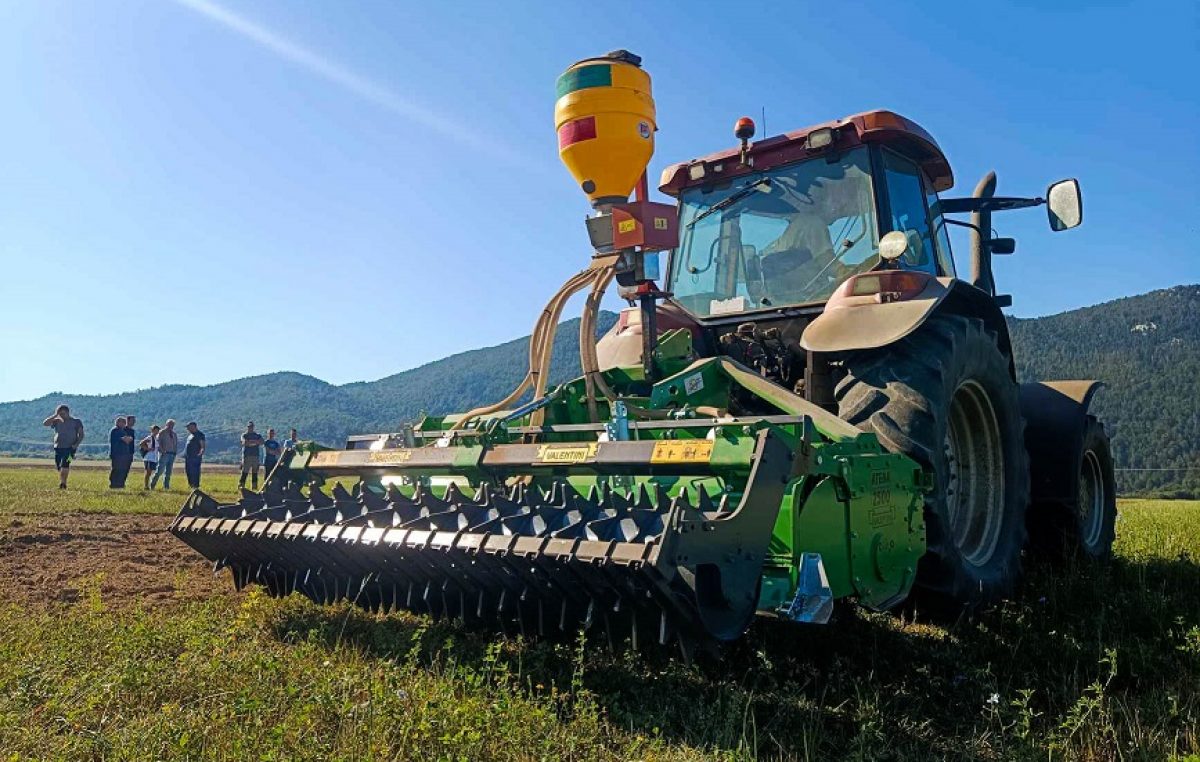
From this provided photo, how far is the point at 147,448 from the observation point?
1520 centimetres

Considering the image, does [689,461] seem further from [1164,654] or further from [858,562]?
[1164,654]

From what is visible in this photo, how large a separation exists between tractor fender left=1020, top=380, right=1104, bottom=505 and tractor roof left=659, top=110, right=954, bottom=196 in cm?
165

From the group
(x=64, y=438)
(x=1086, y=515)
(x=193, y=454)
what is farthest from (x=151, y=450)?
(x=1086, y=515)

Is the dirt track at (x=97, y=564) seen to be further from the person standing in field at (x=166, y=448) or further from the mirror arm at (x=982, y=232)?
the person standing in field at (x=166, y=448)

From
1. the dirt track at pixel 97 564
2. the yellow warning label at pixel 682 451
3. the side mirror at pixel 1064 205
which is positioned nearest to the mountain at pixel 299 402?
the dirt track at pixel 97 564

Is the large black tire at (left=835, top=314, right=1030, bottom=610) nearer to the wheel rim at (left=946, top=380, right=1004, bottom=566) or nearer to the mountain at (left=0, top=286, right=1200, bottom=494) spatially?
the wheel rim at (left=946, top=380, right=1004, bottom=566)

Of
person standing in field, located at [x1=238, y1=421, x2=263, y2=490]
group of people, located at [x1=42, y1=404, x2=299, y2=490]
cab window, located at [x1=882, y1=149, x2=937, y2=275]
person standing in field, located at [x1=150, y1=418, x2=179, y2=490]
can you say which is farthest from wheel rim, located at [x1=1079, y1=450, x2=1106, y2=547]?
person standing in field, located at [x1=150, y1=418, x2=179, y2=490]

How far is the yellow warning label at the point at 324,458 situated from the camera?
14.8ft

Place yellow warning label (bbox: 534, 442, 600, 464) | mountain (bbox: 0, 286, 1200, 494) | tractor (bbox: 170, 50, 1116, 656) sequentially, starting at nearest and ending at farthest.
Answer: tractor (bbox: 170, 50, 1116, 656) → yellow warning label (bbox: 534, 442, 600, 464) → mountain (bbox: 0, 286, 1200, 494)

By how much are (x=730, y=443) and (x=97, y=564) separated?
4.62 meters

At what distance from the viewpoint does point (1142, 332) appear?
9750 cm

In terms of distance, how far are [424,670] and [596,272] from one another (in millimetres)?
2180

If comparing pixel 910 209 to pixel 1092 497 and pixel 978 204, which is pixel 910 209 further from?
pixel 1092 497

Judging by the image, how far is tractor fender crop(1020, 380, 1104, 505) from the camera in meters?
5.65
